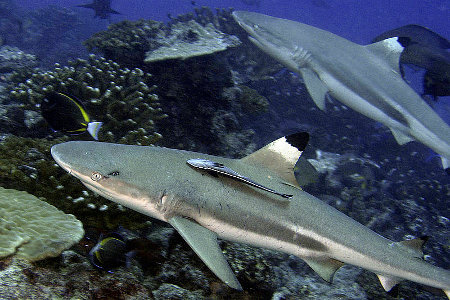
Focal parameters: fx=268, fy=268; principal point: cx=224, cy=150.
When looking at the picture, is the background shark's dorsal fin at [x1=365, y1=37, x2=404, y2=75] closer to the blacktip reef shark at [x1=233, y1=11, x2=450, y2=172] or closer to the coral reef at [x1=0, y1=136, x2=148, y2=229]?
the blacktip reef shark at [x1=233, y1=11, x2=450, y2=172]

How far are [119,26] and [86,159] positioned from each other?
7347mm

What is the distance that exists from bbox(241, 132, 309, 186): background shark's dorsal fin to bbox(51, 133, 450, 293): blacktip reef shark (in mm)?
11

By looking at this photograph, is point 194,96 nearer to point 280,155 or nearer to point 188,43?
point 188,43

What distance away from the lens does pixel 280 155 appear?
9.74 ft

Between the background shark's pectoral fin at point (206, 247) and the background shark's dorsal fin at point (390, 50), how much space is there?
684 centimetres

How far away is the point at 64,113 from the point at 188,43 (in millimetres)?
4906

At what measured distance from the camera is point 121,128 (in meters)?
4.79

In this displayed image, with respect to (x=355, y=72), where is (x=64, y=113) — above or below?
below

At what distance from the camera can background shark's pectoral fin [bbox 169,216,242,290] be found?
2.18 meters

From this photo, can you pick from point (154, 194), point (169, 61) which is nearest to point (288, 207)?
point (154, 194)

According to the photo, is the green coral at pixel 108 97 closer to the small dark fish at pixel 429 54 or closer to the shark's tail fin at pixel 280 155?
the shark's tail fin at pixel 280 155

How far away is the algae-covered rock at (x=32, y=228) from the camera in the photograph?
215 cm

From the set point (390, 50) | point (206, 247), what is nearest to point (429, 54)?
point (390, 50)

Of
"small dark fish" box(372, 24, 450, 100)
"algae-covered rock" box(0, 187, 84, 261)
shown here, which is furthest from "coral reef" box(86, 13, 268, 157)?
"small dark fish" box(372, 24, 450, 100)
